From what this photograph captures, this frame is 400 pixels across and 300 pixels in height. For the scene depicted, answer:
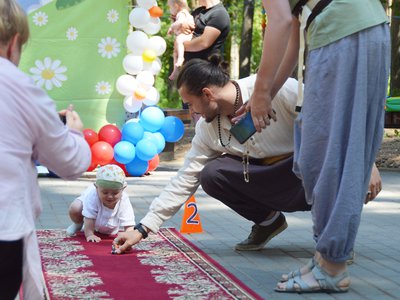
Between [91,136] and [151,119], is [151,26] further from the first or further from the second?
[91,136]

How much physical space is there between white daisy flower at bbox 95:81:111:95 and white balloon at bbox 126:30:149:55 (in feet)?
1.81

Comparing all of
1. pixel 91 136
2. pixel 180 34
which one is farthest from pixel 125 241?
pixel 91 136

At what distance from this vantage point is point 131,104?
34.4ft

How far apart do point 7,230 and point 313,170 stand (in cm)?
208

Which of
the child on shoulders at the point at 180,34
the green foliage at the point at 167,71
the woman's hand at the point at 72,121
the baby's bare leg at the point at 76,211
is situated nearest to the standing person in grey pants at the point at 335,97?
the woman's hand at the point at 72,121

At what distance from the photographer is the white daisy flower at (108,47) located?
34.9ft

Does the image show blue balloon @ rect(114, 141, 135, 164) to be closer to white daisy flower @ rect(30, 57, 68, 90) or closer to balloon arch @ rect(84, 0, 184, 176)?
balloon arch @ rect(84, 0, 184, 176)

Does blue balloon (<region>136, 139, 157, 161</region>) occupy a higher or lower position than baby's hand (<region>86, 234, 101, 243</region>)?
lower

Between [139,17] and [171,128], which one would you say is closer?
[139,17]

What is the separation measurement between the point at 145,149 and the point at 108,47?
1.40m

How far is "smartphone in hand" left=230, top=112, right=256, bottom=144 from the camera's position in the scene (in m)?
4.70

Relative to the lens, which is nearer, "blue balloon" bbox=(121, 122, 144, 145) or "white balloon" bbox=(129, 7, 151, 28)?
"blue balloon" bbox=(121, 122, 144, 145)

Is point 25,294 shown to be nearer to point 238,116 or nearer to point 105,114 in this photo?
point 238,116

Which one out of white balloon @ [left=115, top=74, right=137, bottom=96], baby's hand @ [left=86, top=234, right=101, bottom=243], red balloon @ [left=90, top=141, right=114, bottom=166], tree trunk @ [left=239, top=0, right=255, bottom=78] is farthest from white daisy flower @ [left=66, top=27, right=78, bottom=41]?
tree trunk @ [left=239, top=0, right=255, bottom=78]
